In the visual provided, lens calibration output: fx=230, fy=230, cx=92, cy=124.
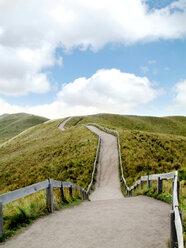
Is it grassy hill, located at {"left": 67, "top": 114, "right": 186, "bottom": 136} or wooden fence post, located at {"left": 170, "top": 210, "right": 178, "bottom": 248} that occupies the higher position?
grassy hill, located at {"left": 67, "top": 114, "right": 186, "bottom": 136}

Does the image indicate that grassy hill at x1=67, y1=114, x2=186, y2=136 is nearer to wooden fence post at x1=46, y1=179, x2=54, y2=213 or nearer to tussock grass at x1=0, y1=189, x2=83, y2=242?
wooden fence post at x1=46, y1=179, x2=54, y2=213

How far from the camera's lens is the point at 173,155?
29.3 m

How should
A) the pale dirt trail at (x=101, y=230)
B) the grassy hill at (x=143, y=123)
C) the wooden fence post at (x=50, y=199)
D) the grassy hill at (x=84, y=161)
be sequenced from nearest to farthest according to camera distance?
the pale dirt trail at (x=101, y=230) < the wooden fence post at (x=50, y=199) < the grassy hill at (x=84, y=161) < the grassy hill at (x=143, y=123)

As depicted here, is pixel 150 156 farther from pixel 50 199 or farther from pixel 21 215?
pixel 21 215

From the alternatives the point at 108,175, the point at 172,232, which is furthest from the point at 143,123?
the point at 172,232

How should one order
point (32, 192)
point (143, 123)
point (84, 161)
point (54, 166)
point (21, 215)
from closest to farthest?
point (21, 215), point (32, 192), point (84, 161), point (54, 166), point (143, 123)

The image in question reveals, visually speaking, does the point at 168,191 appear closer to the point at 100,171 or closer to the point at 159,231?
the point at 159,231

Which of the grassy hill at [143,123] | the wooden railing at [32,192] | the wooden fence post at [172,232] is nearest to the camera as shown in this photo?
the wooden fence post at [172,232]

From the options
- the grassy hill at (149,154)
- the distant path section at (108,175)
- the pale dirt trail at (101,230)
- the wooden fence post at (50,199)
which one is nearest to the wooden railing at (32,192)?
the wooden fence post at (50,199)

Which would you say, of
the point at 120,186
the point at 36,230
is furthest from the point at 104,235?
the point at 120,186

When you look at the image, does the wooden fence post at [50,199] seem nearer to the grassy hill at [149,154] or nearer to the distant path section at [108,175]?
the distant path section at [108,175]

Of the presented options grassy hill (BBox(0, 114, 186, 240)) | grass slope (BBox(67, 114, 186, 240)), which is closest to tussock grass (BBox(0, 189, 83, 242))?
grass slope (BBox(67, 114, 186, 240))

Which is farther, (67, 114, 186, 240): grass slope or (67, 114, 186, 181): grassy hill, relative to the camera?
(67, 114, 186, 181): grassy hill

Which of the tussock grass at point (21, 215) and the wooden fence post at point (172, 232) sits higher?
the wooden fence post at point (172, 232)
